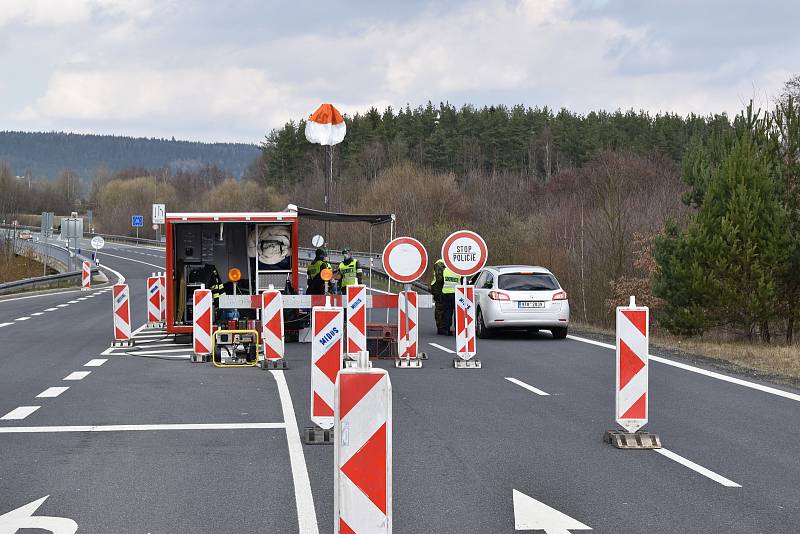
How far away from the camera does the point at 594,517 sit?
7.54m

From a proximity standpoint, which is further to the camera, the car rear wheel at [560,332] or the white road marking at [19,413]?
the car rear wheel at [560,332]

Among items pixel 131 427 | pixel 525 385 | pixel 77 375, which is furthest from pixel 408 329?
pixel 131 427

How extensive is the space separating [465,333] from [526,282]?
20.6ft

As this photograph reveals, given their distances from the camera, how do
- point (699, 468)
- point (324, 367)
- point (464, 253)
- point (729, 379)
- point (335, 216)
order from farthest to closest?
point (335, 216)
point (464, 253)
point (729, 379)
point (324, 367)
point (699, 468)

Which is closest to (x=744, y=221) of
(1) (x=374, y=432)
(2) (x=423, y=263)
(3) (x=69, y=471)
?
(2) (x=423, y=263)

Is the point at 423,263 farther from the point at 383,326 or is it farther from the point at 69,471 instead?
the point at 69,471

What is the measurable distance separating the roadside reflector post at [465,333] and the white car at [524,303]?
4.99 m

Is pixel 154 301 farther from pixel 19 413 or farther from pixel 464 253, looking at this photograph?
pixel 19 413

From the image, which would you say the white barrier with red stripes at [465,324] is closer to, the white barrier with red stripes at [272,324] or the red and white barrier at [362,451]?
the white barrier with red stripes at [272,324]

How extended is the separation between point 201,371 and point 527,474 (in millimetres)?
9067

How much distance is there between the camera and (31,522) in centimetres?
737

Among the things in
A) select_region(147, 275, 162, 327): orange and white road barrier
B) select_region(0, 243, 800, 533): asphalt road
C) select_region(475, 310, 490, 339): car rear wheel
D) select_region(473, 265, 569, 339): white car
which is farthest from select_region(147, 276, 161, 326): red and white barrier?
select_region(0, 243, 800, 533): asphalt road

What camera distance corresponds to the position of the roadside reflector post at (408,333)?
1803 centimetres

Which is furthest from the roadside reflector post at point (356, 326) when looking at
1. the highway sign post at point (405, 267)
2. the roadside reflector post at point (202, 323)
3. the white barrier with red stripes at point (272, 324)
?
the roadside reflector post at point (202, 323)
